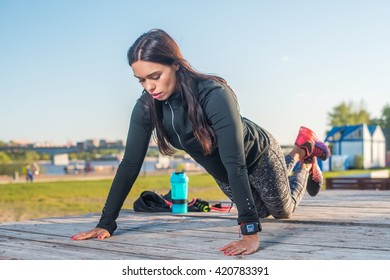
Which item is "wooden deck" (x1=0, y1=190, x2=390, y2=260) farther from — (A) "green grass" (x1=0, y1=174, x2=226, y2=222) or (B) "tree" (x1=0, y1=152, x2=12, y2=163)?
(B) "tree" (x1=0, y1=152, x2=12, y2=163)

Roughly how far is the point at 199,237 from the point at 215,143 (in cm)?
52

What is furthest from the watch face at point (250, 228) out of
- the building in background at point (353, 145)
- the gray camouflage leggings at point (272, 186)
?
the building in background at point (353, 145)

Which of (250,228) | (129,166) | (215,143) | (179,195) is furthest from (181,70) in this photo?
(179,195)

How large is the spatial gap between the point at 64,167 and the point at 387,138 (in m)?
33.4

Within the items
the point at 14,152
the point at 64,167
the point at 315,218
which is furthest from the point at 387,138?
the point at 315,218

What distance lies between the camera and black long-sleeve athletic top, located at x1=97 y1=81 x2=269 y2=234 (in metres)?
2.29

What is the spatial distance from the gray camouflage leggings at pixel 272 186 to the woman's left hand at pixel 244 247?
2.07 feet

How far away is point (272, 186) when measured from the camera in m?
3.03

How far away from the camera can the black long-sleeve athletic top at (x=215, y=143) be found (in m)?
2.29

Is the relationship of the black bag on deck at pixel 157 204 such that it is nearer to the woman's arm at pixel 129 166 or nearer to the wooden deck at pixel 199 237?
the wooden deck at pixel 199 237

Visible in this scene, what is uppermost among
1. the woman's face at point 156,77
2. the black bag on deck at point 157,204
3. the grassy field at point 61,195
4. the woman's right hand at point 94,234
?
the woman's face at point 156,77

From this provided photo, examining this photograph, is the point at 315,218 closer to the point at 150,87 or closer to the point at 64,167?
the point at 150,87

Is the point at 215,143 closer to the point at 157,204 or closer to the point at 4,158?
the point at 157,204
